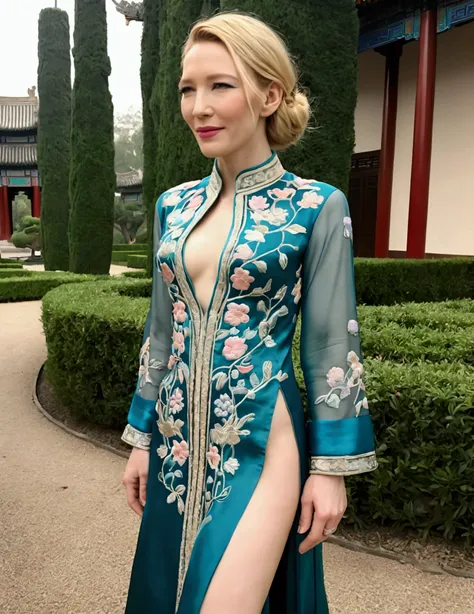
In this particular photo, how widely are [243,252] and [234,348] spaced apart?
197mm

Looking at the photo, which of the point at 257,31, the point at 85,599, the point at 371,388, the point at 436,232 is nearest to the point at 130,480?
the point at 257,31

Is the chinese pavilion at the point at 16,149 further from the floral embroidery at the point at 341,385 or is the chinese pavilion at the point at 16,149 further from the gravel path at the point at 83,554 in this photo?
the floral embroidery at the point at 341,385

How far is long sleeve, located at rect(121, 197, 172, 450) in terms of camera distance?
134 cm

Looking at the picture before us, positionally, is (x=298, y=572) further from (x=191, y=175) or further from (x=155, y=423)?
(x=191, y=175)

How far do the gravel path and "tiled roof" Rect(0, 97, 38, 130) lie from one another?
3328cm

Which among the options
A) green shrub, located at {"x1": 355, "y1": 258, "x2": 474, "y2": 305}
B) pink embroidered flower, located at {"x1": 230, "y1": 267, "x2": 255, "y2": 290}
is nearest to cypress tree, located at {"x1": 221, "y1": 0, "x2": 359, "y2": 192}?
green shrub, located at {"x1": 355, "y1": 258, "x2": 474, "y2": 305}

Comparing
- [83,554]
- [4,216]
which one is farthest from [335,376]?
[4,216]

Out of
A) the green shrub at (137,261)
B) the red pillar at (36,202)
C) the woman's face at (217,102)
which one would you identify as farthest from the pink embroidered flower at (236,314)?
the red pillar at (36,202)

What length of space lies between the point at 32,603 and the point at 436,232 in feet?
37.4

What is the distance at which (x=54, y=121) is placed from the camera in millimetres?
17422

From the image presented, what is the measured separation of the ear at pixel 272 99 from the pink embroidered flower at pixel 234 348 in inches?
18.8

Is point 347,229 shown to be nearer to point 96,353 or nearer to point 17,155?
point 96,353

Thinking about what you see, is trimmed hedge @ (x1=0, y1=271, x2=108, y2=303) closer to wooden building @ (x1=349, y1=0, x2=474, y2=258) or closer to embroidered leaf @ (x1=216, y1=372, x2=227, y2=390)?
wooden building @ (x1=349, y1=0, x2=474, y2=258)

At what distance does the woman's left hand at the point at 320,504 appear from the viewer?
3.71ft
